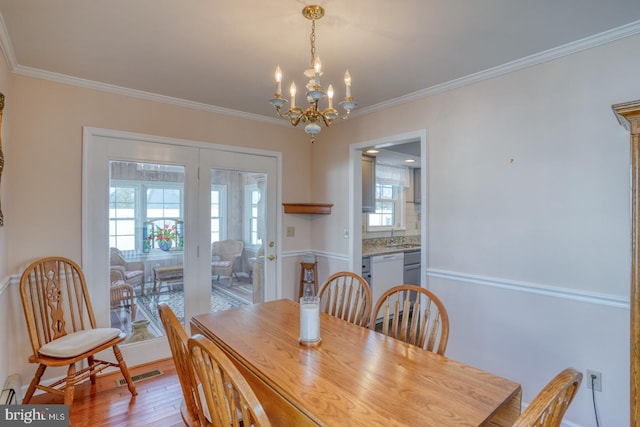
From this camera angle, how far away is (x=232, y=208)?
344cm

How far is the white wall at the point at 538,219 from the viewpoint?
6.22 feet

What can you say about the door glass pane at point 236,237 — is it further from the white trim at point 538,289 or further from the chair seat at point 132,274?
the white trim at point 538,289

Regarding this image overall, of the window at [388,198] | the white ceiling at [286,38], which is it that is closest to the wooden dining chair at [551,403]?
the white ceiling at [286,38]

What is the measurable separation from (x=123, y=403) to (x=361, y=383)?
6.69 feet

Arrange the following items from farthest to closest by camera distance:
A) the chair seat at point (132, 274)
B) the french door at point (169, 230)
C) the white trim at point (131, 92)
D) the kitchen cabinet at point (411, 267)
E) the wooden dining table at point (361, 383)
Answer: the kitchen cabinet at point (411, 267) < the chair seat at point (132, 274) < the french door at point (169, 230) < the white trim at point (131, 92) < the wooden dining table at point (361, 383)

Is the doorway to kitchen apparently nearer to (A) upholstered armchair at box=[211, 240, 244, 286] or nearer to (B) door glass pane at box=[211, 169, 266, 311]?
(B) door glass pane at box=[211, 169, 266, 311]

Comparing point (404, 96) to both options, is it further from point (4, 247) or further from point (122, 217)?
point (4, 247)

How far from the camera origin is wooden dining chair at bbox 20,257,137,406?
214cm

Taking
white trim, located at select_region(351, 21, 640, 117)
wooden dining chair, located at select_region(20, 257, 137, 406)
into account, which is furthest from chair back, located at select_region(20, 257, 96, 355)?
white trim, located at select_region(351, 21, 640, 117)

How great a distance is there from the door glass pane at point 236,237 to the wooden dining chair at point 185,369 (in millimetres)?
1997

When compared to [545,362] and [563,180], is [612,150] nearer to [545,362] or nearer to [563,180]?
[563,180]

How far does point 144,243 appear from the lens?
2.96 meters

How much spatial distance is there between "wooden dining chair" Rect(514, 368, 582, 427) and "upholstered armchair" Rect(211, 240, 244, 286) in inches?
118

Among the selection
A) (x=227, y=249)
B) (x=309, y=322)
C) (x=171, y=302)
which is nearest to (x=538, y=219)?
(x=309, y=322)
